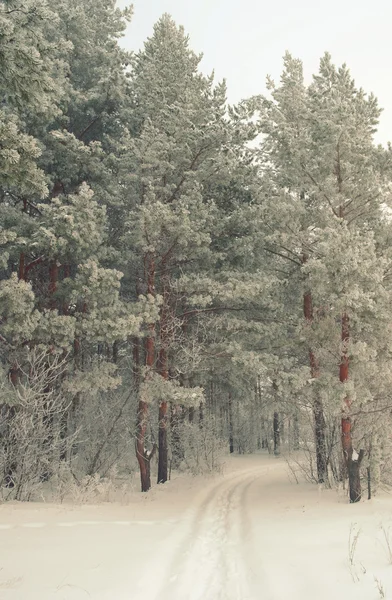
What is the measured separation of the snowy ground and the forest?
6.50ft

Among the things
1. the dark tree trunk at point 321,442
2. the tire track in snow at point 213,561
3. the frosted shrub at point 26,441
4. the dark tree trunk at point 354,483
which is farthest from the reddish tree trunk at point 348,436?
the frosted shrub at point 26,441

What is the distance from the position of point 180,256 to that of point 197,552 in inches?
372

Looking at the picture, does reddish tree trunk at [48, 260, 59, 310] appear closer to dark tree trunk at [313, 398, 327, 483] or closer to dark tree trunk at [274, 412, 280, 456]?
dark tree trunk at [313, 398, 327, 483]

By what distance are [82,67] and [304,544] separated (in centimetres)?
1629

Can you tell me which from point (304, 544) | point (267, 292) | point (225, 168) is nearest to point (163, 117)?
point (225, 168)

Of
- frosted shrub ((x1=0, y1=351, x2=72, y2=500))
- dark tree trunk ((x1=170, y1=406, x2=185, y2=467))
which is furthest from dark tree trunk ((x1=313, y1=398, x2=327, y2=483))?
frosted shrub ((x1=0, y1=351, x2=72, y2=500))

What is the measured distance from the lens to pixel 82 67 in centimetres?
1530

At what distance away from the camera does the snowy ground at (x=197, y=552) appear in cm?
542

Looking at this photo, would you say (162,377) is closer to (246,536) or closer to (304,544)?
(246,536)

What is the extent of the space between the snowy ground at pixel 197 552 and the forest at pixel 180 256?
1.98m

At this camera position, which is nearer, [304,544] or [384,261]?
[304,544]

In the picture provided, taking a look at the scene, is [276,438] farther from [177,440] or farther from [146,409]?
[146,409]

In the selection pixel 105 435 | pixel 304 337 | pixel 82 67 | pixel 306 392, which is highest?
pixel 82 67

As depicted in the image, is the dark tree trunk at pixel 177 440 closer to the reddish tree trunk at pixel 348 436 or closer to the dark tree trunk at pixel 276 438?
the reddish tree trunk at pixel 348 436
